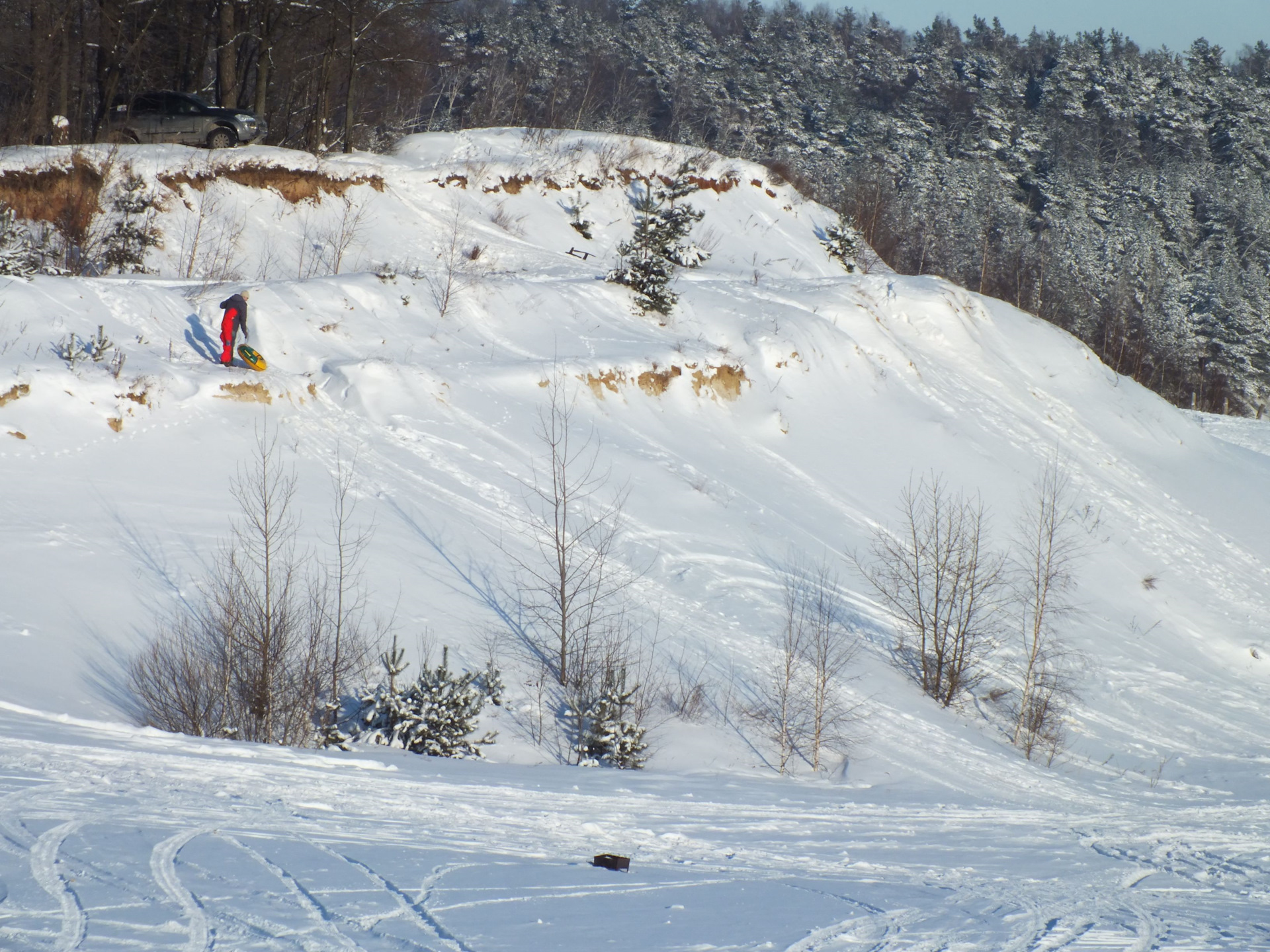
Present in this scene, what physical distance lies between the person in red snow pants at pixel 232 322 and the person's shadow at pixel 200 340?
362 millimetres

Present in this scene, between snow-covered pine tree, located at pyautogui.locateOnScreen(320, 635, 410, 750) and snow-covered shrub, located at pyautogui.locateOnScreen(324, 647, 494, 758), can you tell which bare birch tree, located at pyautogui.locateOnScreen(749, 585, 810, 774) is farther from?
snow-covered pine tree, located at pyautogui.locateOnScreen(320, 635, 410, 750)

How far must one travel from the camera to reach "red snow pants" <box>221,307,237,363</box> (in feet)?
52.6

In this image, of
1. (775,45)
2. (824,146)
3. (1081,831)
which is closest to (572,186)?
(1081,831)

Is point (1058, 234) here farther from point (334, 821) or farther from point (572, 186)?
point (334, 821)

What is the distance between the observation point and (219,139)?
24.0 m

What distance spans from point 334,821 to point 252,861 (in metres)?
1.05

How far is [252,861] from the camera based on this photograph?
5402 mm

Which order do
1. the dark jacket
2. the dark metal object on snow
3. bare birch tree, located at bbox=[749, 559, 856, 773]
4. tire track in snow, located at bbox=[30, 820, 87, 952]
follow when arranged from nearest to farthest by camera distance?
tire track in snow, located at bbox=[30, 820, 87, 952], the dark metal object on snow, bare birch tree, located at bbox=[749, 559, 856, 773], the dark jacket

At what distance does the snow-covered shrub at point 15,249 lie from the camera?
15.6m

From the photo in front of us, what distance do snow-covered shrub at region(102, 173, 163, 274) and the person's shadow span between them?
10.6 feet

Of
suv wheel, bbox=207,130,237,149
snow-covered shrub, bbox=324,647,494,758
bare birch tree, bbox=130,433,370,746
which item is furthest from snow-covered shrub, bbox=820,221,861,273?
snow-covered shrub, bbox=324,647,494,758

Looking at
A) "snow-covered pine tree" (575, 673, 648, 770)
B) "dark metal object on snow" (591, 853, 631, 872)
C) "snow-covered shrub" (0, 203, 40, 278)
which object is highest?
"snow-covered shrub" (0, 203, 40, 278)

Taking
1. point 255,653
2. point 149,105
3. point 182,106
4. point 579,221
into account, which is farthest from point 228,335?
point 579,221

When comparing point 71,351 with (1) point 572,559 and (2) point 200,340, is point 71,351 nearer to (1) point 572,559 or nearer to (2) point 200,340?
(2) point 200,340
